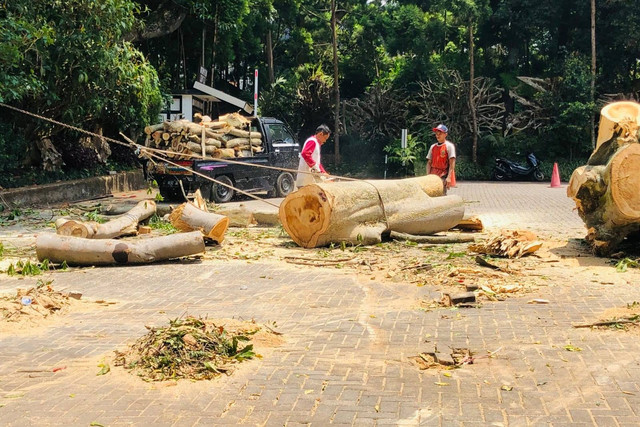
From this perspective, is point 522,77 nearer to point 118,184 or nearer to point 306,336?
point 118,184

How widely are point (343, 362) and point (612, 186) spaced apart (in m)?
5.43

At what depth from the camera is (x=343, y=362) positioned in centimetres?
550

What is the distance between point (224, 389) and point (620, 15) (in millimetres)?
27822

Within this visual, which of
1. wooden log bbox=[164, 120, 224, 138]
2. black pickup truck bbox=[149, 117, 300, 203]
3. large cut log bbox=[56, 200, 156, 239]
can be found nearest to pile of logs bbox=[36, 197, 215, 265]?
large cut log bbox=[56, 200, 156, 239]

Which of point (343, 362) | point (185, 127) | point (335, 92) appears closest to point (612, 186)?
point (343, 362)

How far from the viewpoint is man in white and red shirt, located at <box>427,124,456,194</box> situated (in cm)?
1270

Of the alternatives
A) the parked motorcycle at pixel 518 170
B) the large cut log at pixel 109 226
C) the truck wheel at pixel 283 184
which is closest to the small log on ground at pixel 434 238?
the large cut log at pixel 109 226

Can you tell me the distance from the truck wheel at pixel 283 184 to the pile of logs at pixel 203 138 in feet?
4.14

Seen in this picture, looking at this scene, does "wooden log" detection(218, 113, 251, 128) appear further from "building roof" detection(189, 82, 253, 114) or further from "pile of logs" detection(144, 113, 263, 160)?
"building roof" detection(189, 82, 253, 114)

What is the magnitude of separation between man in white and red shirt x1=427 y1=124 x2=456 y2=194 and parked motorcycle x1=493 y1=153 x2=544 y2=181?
15.9 metres

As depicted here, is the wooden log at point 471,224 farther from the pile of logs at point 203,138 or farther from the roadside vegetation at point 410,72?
the roadside vegetation at point 410,72

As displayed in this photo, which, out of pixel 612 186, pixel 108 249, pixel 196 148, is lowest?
pixel 108 249

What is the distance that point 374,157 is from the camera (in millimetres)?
31797

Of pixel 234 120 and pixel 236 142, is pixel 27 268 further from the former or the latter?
pixel 234 120
